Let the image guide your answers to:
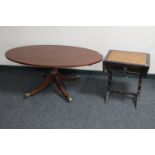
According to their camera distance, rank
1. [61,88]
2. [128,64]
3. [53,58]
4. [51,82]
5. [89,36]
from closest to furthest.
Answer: [128,64]
[53,58]
[61,88]
[51,82]
[89,36]

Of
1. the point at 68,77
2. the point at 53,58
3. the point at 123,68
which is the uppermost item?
the point at 53,58

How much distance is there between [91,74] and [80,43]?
1.83 feet

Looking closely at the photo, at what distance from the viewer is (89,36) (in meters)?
2.90

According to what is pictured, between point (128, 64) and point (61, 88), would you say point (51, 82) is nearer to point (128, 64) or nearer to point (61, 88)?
point (61, 88)

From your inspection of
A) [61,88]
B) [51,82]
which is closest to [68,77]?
[51,82]

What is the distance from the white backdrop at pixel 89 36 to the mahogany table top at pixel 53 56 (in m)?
0.31

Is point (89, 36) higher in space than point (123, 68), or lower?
higher

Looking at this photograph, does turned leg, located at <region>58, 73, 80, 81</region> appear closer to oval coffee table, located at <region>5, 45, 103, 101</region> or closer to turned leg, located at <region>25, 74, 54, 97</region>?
oval coffee table, located at <region>5, 45, 103, 101</region>

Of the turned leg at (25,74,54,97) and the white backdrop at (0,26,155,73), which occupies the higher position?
the white backdrop at (0,26,155,73)

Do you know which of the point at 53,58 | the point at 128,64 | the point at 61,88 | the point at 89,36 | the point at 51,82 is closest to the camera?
the point at 128,64

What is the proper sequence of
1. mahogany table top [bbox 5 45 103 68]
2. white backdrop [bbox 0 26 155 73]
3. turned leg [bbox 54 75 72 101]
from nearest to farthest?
mahogany table top [bbox 5 45 103 68] → turned leg [bbox 54 75 72 101] → white backdrop [bbox 0 26 155 73]

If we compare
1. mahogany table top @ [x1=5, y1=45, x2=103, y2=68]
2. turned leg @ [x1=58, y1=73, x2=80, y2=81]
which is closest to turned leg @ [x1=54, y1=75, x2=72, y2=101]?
turned leg @ [x1=58, y1=73, x2=80, y2=81]

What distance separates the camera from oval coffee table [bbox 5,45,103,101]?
211cm

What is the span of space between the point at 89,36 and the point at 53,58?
2.89 ft
